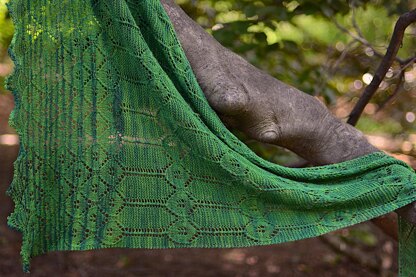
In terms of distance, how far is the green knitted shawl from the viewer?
1.35 m

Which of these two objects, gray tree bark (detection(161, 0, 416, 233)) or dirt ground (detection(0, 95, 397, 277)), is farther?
dirt ground (detection(0, 95, 397, 277))

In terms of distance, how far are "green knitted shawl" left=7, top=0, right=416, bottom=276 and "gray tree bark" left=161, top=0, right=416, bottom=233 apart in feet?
0.23

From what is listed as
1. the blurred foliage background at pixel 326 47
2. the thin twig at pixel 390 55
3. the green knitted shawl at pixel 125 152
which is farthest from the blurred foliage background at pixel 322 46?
the green knitted shawl at pixel 125 152

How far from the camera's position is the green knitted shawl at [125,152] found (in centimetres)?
135

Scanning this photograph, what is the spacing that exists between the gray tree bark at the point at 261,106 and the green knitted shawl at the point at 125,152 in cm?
7

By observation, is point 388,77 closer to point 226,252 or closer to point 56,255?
point 226,252

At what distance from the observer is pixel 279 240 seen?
148 centimetres

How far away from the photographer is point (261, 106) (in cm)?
156

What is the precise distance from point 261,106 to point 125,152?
1.20ft

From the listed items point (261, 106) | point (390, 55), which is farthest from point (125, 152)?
point (390, 55)

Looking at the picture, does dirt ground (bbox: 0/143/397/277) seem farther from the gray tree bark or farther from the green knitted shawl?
the green knitted shawl

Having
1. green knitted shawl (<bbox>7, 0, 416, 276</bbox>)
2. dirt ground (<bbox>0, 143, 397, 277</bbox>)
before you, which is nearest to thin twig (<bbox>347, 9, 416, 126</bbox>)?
green knitted shawl (<bbox>7, 0, 416, 276</bbox>)

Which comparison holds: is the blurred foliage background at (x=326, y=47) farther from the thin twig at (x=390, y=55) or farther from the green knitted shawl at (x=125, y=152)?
the green knitted shawl at (x=125, y=152)

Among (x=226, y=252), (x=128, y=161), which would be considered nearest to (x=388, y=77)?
(x=128, y=161)
